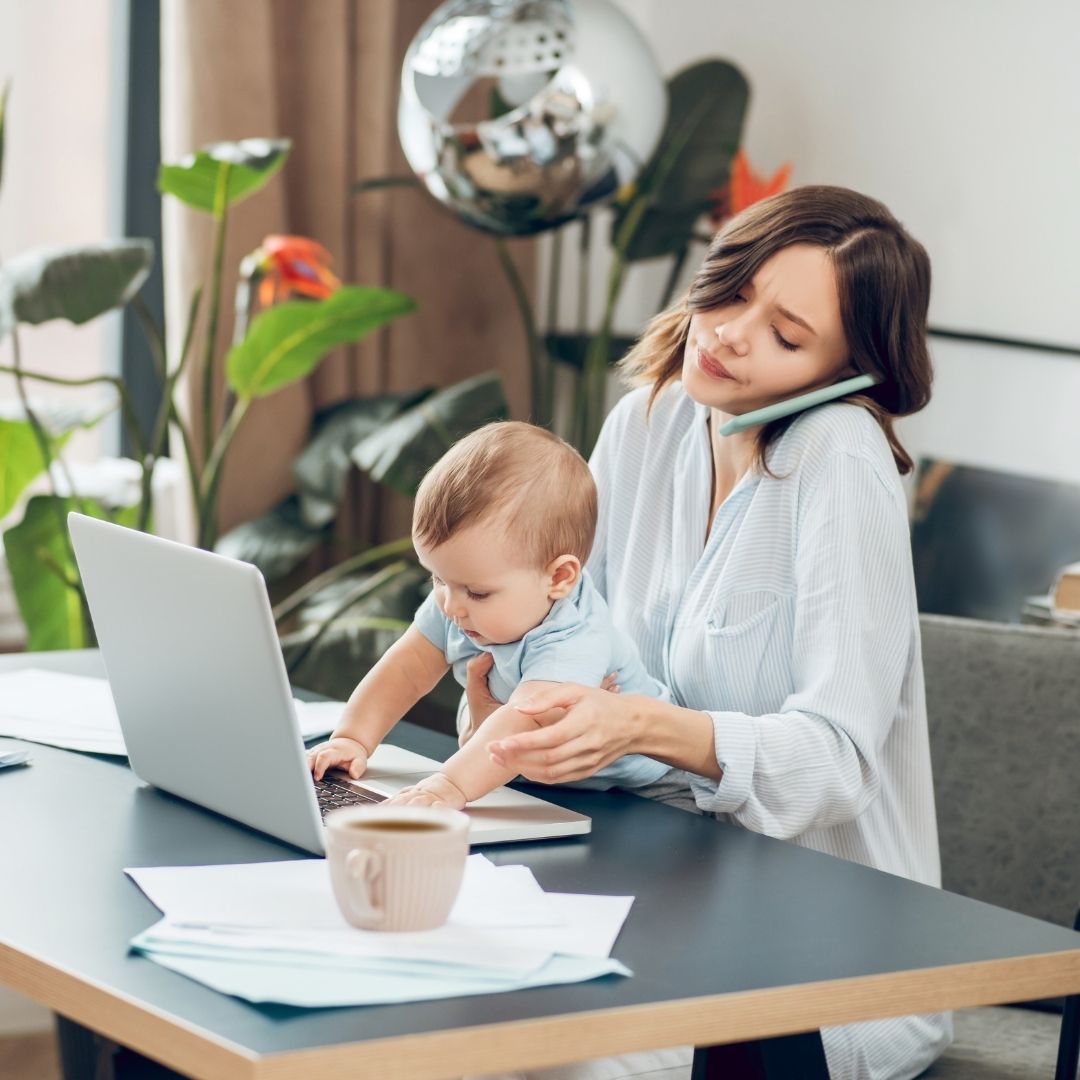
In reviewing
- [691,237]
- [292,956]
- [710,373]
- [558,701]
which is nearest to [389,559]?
[691,237]

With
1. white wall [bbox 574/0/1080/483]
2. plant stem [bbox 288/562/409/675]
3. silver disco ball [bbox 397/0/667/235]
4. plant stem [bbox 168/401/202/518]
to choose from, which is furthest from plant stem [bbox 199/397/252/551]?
white wall [bbox 574/0/1080/483]

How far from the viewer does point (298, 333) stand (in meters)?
2.53

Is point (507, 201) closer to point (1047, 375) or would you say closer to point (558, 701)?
point (1047, 375)

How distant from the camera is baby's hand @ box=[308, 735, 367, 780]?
1212mm

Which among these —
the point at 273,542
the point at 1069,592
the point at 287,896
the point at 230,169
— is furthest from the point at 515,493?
the point at 273,542

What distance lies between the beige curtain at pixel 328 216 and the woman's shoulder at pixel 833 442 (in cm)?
167

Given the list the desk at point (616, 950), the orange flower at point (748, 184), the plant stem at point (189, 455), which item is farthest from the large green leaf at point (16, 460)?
the desk at point (616, 950)

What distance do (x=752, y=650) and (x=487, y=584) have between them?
0.28 meters

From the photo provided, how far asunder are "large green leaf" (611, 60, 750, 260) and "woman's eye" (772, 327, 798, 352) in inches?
58.1

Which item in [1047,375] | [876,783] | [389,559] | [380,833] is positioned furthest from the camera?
[389,559]

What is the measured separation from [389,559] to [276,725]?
212 cm

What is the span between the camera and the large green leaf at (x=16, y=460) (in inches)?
99.0

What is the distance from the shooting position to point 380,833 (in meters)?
0.83

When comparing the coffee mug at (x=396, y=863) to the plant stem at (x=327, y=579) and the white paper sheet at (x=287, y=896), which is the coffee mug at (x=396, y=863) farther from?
the plant stem at (x=327, y=579)
